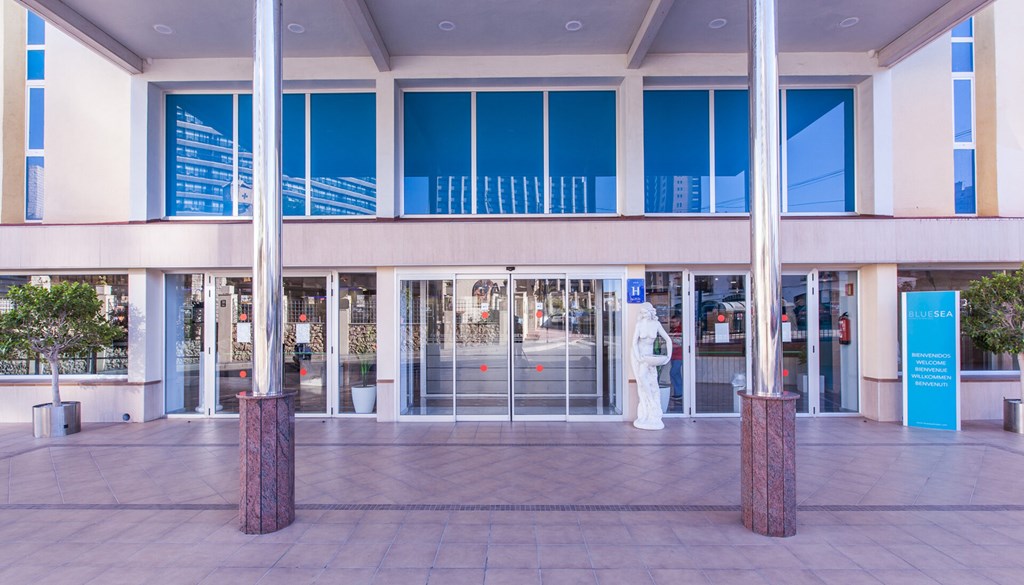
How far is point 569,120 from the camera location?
839 centimetres

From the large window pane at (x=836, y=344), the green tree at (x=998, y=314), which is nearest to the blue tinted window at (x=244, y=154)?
the large window pane at (x=836, y=344)

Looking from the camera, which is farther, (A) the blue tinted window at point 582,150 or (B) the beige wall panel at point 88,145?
(B) the beige wall panel at point 88,145

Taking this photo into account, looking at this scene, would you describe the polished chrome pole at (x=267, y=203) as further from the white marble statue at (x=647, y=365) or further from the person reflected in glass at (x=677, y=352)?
the person reflected in glass at (x=677, y=352)

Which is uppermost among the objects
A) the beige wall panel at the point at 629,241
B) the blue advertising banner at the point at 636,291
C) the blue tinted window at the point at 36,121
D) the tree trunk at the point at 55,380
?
the blue tinted window at the point at 36,121

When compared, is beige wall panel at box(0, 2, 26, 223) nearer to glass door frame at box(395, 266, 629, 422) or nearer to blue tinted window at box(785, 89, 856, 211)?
glass door frame at box(395, 266, 629, 422)

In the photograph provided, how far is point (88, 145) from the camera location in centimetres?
852

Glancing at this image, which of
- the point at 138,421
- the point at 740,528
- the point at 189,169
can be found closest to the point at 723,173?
the point at 740,528

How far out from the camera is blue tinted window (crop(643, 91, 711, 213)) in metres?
8.27

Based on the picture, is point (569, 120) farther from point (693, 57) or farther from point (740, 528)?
point (740, 528)

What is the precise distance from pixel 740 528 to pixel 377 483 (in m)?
3.38

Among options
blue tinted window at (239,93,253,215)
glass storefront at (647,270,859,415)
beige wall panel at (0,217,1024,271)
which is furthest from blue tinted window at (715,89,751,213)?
blue tinted window at (239,93,253,215)

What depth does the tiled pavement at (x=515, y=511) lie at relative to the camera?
3.49 metres

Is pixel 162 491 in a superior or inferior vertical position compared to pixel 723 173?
inferior

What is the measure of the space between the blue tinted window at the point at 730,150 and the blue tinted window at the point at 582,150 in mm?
1723
